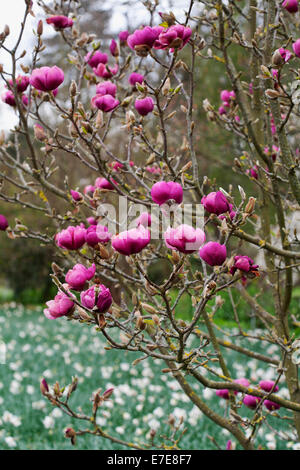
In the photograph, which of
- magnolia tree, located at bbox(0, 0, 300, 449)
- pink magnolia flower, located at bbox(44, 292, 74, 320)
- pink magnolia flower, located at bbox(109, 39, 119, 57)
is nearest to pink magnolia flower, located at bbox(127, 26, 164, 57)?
magnolia tree, located at bbox(0, 0, 300, 449)

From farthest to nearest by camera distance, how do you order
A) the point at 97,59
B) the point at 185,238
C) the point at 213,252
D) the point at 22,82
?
the point at 97,59 → the point at 22,82 → the point at 213,252 → the point at 185,238

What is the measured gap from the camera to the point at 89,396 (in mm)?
3930

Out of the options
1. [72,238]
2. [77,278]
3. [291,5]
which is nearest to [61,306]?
[77,278]

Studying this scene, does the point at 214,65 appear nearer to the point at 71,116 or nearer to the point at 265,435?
the point at 265,435

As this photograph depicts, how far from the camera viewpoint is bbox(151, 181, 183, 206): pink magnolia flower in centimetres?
99

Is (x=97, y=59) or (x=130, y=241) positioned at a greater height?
(x=97, y=59)

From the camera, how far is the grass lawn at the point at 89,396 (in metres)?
3.18

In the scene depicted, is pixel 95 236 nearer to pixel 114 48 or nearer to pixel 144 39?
pixel 144 39

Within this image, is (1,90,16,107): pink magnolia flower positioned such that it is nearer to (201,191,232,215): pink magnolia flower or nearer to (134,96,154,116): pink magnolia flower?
(134,96,154,116): pink magnolia flower

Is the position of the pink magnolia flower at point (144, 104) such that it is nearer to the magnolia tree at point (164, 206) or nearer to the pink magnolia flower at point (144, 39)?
the magnolia tree at point (164, 206)

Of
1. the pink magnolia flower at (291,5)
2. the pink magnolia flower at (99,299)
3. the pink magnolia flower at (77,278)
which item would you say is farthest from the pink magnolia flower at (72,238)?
the pink magnolia flower at (291,5)

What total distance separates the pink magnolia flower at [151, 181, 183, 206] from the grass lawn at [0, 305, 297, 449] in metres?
1.79

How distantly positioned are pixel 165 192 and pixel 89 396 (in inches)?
129

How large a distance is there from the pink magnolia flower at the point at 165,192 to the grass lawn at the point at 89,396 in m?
1.79
